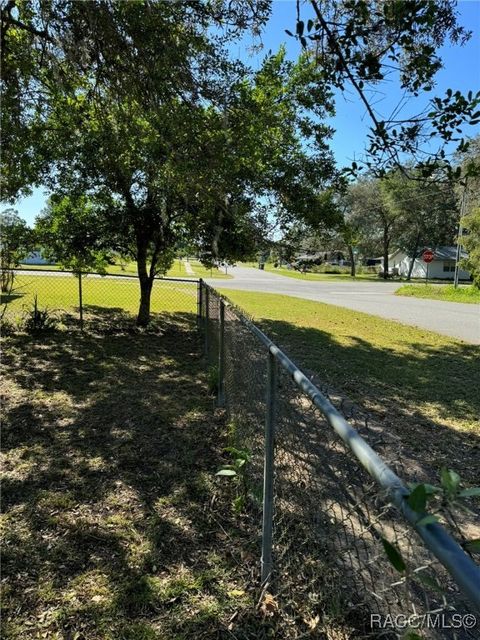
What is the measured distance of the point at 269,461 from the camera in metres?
2.22

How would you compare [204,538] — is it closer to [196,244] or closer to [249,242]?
[249,242]

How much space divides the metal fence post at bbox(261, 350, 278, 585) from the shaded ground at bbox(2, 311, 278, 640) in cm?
16

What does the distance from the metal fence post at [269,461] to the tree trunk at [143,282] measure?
313 inches

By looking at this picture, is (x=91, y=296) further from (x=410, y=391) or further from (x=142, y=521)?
(x=142, y=521)

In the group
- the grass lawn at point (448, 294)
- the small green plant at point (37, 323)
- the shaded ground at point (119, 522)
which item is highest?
the grass lawn at point (448, 294)

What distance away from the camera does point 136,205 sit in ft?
30.0

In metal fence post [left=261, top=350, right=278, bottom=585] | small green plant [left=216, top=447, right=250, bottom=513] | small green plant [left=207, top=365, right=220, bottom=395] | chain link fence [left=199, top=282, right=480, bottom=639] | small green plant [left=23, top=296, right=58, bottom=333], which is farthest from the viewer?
small green plant [left=23, top=296, right=58, bottom=333]

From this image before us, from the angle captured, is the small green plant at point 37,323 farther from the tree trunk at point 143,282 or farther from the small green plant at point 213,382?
the small green plant at point 213,382

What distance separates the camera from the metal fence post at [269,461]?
218cm

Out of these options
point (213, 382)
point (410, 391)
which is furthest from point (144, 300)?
point (410, 391)

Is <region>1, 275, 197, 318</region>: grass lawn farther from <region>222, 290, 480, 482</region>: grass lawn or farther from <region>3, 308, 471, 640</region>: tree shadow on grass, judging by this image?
<region>3, 308, 471, 640</region>: tree shadow on grass

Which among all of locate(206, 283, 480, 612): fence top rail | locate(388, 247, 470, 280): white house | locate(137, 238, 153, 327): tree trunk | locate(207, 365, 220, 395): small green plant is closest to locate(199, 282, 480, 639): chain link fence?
Answer: locate(206, 283, 480, 612): fence top rail

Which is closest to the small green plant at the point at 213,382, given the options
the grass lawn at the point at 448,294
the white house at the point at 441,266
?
the grass lawn at the point at 448,294

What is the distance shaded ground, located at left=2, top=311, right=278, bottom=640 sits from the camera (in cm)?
206
